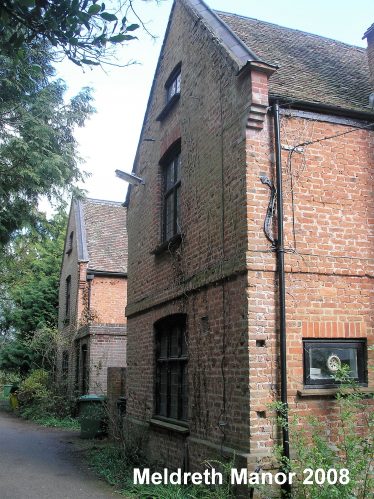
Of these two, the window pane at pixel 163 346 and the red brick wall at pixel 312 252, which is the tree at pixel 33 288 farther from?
the red brick wall at pixel 312 252

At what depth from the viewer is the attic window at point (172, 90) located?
1101cm

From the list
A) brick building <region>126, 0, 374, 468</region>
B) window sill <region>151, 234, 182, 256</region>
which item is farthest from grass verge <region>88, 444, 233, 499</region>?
window sill <region>151, 234, 182, 256</region>

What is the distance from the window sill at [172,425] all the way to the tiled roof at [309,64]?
17.9 feet

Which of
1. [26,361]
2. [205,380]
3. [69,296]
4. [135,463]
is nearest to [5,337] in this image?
[26,361]

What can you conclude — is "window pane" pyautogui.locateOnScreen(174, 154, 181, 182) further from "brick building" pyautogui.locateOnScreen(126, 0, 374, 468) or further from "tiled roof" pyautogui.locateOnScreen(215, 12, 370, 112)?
"tiled roof" pyautogui.locateOnScreen(215, 12, 370, 112)

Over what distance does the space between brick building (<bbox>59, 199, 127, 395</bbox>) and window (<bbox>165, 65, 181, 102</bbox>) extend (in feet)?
30.8

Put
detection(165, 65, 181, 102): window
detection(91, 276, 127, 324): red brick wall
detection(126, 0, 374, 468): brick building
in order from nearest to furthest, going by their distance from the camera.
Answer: detection(126, 0, 374, 468): brick building → detection(165, 65, 181, 102): window → detection(91, 276, 127, 324): red brick wall

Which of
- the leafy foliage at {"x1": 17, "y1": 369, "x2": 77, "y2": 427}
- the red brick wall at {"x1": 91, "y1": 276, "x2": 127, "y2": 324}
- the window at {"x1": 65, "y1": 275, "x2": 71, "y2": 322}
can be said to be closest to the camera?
the leafy foliage at {"x1": 17, "y1": 369, "x2": 77, "y2": 427}

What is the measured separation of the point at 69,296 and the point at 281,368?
17094 mm

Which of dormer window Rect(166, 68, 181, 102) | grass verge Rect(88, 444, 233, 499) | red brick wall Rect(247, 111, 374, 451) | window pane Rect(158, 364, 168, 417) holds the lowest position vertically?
grass verge Rect(88, 444, 233, 499)

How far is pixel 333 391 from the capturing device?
7305mm

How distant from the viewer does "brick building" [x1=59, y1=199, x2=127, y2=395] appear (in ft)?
61.1

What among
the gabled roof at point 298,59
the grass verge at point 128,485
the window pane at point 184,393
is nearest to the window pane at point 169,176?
the gabled roof at point 298,59

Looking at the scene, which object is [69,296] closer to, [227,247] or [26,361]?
[26,361]
